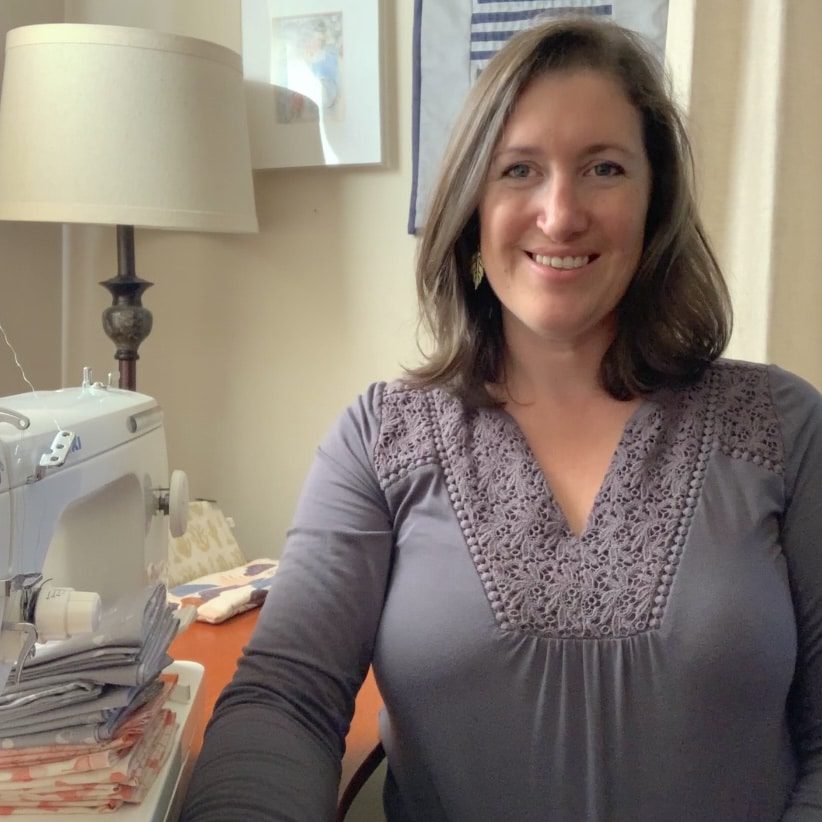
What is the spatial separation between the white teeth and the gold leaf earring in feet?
0.43

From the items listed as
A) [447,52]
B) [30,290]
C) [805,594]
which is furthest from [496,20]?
[805,594]

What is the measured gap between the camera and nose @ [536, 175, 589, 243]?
95cm

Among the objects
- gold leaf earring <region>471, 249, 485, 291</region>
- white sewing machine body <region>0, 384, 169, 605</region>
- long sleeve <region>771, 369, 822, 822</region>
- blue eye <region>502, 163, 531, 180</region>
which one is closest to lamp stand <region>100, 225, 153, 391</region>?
white sewing machine body <region>0, 384, 169, 605</region>

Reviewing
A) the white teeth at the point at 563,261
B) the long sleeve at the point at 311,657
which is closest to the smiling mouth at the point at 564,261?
the white teeth at the point at 563,261

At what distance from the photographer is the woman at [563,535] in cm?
86

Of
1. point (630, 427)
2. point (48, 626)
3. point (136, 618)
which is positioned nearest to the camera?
point (48, 626)

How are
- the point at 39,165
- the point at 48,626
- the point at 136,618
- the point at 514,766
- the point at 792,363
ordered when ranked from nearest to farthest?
the point at 48,626 → the point at 136,618 → the point at 514,766 → the point at 39,165 → the point at 792,363

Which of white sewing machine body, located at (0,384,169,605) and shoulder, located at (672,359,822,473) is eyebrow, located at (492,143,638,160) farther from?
white sewing machine body, located at (0,384,169,605)

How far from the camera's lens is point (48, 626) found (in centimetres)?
67

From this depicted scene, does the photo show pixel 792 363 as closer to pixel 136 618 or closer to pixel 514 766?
pixel 514 766

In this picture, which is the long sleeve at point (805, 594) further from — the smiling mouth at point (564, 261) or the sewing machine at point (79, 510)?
the sewing machine at point (79, 510)

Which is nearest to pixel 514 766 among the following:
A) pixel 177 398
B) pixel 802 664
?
pixel 802 664

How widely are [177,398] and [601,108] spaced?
1.11 metres

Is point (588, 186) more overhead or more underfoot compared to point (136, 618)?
more overhead
